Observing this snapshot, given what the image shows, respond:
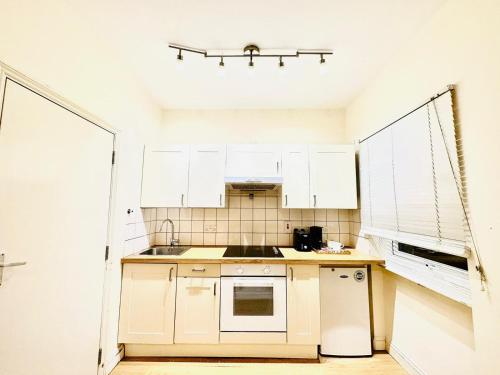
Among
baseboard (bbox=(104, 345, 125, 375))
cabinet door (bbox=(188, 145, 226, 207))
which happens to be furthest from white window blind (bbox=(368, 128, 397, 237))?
baseboard (bbox=(104, 345, 125, 375))

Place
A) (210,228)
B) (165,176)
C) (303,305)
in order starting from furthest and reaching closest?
(210,228), (165,176), (303,305)

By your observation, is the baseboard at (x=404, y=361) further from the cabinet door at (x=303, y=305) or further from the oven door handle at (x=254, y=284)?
the oven door handle at (x=254, y=284)

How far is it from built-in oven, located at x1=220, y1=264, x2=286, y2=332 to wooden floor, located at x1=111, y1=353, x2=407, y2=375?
0.30 meters

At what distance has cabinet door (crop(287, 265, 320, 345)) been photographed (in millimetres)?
2131

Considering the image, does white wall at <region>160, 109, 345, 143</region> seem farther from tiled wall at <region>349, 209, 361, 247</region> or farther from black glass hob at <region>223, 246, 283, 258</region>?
black glass hob at <region>223, 246, 283, 258</region>

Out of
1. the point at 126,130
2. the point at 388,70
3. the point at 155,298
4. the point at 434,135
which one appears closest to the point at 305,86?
the point at 388,70

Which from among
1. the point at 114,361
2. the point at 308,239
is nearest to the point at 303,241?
the point at 308,239

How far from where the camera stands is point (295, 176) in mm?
2660

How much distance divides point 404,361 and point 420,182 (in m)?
1.64

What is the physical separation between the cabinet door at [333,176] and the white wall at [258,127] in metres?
0.42

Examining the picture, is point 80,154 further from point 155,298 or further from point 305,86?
point 305,86

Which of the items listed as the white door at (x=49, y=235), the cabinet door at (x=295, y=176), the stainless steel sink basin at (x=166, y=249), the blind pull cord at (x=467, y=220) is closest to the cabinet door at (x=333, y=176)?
the cabinet door at (x=295, y=176)

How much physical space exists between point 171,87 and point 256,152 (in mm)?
1201

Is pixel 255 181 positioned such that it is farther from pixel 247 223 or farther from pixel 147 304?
pixel 147 304
